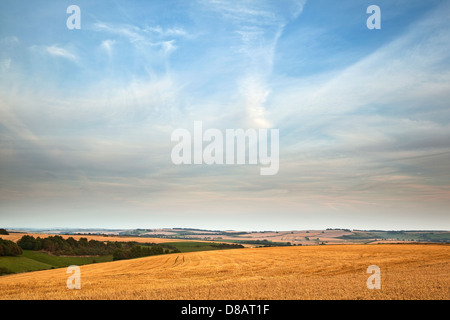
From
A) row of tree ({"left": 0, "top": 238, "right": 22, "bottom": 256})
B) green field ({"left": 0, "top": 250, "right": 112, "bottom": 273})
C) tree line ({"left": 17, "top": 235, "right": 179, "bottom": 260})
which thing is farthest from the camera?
tree line ({"left": 17, "top": 235, "right": 179, "bottom": 260})

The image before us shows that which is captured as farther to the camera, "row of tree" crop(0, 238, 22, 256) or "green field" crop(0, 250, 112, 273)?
"row of tree" crop(0, 238, 22, 256)

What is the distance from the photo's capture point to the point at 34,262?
289 feet

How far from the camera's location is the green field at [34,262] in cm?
7688

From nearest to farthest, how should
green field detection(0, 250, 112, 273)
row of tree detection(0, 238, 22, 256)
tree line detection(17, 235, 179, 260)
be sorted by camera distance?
green field detection(0, 250, 112, 273), row of tree detection(0, 238, 22, 256), tree line detection(17, 235, 179, 260)

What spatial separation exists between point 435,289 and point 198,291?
13810 mm

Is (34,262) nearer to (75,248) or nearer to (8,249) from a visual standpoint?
(8,249)

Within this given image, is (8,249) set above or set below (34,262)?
above

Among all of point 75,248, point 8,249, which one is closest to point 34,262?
point 8,249

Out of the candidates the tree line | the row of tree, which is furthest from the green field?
the tree line

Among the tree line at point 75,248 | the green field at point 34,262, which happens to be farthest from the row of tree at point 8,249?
the tree line at point 75,248

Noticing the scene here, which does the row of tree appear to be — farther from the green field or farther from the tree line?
the tree line

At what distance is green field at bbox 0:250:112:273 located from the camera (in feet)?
252
